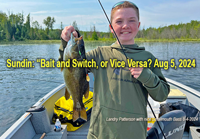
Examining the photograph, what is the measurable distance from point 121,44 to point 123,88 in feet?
1.68

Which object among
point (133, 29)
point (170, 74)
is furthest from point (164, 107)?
point (170, 74)

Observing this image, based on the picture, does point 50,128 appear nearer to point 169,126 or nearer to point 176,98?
point 169,126

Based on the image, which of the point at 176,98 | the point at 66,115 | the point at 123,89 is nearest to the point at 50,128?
the point at 66,115

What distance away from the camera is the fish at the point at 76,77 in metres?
1.49

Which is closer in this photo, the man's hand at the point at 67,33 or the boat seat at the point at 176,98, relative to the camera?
A: the man's hand at the point at 67,33

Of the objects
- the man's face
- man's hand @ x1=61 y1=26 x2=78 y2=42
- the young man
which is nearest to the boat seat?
the young man

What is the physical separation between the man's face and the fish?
15.8 inches

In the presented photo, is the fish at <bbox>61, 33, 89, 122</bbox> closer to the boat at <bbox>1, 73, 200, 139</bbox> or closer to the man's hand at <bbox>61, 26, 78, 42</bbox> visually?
the man's hand at <bbox>61, 26, 78, 42</bbox>

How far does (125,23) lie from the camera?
4.99 feet

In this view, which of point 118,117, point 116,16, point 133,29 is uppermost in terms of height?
point 116,16

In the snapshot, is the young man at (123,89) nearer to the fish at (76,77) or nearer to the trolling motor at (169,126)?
the fish at (76,77)

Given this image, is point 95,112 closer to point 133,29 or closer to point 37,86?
point 133,29

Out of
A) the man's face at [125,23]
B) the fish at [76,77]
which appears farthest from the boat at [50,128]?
the man's face at [125,23]

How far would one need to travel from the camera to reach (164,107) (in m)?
3.35
